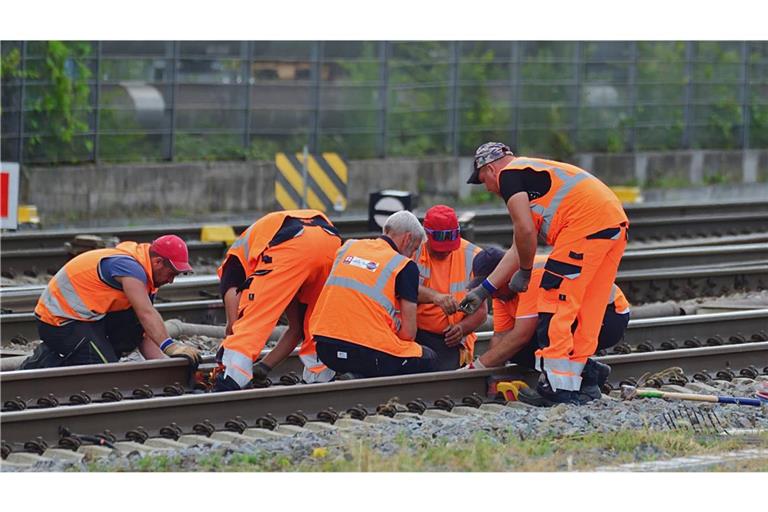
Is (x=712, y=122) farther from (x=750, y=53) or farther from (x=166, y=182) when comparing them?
(x=166, y=182)

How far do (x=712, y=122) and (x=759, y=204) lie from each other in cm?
610

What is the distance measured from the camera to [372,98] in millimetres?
24031

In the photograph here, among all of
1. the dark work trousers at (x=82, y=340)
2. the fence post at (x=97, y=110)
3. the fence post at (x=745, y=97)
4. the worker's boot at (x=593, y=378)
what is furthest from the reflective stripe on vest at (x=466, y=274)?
the fence post at (x=745, y=97)

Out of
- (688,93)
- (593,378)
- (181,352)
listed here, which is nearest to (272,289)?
(181,352)

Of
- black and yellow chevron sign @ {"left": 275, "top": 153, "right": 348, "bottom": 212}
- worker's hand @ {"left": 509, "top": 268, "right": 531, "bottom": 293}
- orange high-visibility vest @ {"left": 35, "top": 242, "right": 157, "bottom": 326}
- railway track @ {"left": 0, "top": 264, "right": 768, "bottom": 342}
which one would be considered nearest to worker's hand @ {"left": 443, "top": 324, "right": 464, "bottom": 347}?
worker's hand @ {"left": 509, "top": 268, "right": 531, "bottom": 293}

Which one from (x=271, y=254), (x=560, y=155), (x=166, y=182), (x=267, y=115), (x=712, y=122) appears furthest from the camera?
(x=712, y=122)

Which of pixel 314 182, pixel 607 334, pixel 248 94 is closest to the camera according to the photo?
pixel 607 334

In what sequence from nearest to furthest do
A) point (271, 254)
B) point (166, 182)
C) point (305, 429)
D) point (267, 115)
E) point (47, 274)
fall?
point (305, 429)
point (271, 254)
point (47, 274)
point (166, 182)
point (267, 115)

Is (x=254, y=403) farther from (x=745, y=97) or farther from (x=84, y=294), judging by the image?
(x=745, y=97)

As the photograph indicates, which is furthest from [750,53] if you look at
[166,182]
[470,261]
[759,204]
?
[470,261]

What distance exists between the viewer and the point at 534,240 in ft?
30.9

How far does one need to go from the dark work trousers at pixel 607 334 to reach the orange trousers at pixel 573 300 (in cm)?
34

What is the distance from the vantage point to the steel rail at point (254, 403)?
8.48 m

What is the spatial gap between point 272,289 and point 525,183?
1759 mm
